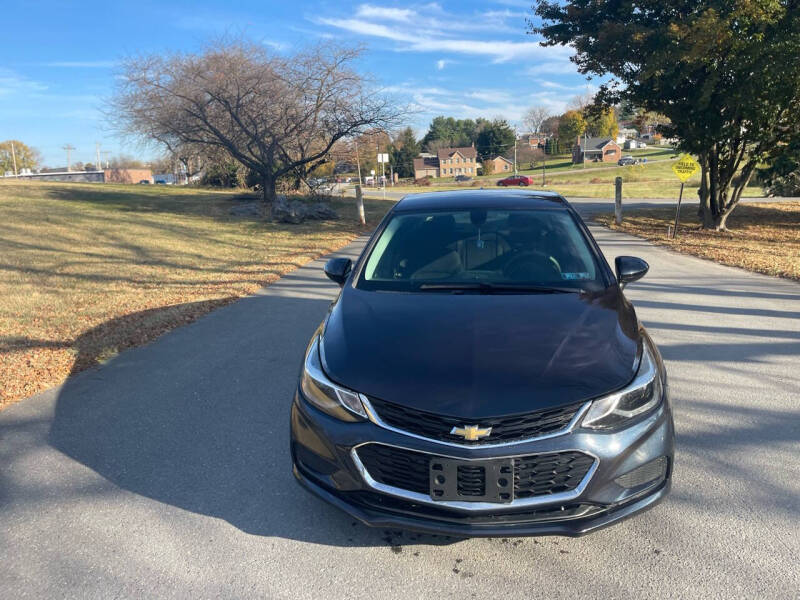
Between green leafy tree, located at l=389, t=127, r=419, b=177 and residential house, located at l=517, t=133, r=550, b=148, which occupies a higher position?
residential house, located at l=517, t=133, r=550, b=148

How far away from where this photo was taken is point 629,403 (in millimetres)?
2602

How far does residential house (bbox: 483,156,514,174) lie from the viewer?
4168 inches

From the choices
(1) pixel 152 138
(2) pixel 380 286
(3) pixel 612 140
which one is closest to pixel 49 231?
(1) pixel 152 138

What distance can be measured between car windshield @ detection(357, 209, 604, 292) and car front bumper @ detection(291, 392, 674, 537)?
1276mm

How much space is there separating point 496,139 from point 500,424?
111409 mm

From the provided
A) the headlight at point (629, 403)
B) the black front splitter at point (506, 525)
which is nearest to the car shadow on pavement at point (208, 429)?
the black front splitter at point (506, 525)

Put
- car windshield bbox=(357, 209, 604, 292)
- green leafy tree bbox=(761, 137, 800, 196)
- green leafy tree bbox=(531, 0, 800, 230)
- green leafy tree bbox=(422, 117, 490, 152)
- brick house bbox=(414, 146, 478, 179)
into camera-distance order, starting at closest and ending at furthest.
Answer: car windshield bbox=(357, 209, 604, 292) < green leafy tree bbox=(531, 0, 800, 230) < green leafy tree bbox=(761, 137, 800, 196) < brick house bbox=(414, 146, 478, 179) < green leafy tree bbox=(422, 117, 490, 152)

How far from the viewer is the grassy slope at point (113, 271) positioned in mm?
6316

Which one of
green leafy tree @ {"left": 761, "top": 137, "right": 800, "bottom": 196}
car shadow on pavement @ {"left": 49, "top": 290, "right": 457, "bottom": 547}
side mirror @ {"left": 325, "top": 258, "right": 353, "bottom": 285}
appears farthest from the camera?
green leafy tree @ {"left": 761, "top": 137, "right": 800, "bottom": 196}

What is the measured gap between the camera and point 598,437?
2.48 m

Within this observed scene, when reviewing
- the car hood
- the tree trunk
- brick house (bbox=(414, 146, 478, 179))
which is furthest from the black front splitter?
brick house (bbox=(414, 146, 478, 179))

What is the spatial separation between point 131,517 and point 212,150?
1079 inches

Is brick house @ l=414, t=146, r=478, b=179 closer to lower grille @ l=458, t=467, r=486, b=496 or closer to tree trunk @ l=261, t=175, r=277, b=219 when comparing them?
tree trunk @ l=261, t=175, r=277, b=219

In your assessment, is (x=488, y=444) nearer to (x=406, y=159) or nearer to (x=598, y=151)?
(x=406, y=159)
